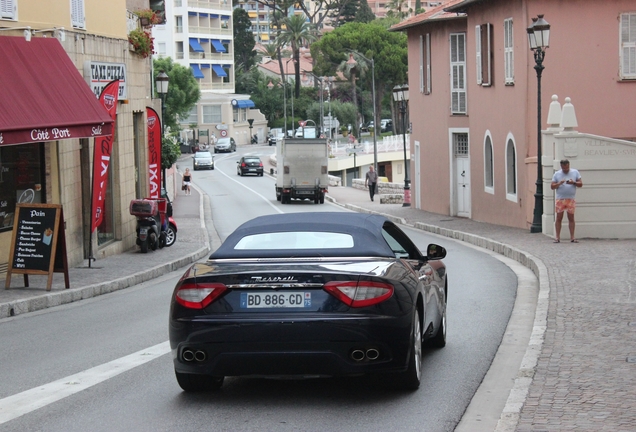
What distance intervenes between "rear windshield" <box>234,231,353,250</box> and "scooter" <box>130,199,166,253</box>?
51.0ft

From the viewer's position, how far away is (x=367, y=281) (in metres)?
7.36

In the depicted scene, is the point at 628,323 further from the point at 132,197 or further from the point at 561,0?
the point at 561,0

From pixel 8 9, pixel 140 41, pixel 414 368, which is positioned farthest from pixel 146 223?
pixel 414 368

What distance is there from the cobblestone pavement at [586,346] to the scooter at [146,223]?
28.7ft

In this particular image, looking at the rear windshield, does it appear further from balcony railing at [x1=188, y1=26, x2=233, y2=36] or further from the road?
balcony railing at [x1=188, y1=26, x2=233, y2=36]

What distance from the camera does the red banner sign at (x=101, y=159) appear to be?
19.7 m

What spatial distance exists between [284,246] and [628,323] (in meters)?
4.60

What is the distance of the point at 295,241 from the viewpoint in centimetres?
826

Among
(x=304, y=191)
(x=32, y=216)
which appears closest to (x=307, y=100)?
(x=304, y=191)

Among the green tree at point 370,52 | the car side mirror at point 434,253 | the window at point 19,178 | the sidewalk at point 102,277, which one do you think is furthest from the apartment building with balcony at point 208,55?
the car side mirror at point 434,253

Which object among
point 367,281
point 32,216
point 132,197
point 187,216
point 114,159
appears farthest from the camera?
point 187,216

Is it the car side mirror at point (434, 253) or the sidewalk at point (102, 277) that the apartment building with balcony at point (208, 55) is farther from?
the car side mirror at point (434, 253)

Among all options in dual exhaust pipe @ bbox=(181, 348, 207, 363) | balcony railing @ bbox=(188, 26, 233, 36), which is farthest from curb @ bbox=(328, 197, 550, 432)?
balcony railing @ bbox=(188, 26, 233, 36)

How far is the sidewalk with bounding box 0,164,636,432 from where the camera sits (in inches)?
277
